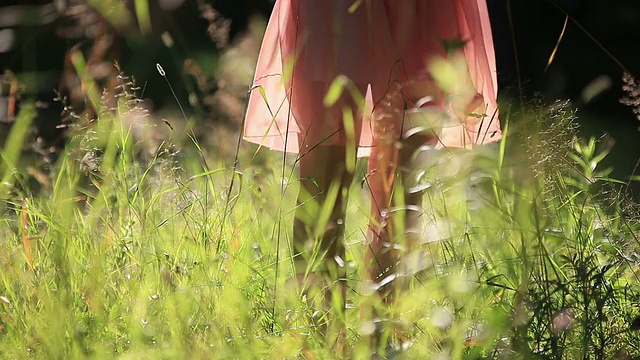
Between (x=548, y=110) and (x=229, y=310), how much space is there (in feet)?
1.68

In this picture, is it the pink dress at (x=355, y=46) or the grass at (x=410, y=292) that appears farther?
the pink dress at (x=355, y=46)

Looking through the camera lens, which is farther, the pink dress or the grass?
the pink dress

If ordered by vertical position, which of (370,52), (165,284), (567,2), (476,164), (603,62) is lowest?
(603,62)

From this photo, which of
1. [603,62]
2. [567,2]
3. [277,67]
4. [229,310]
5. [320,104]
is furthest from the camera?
[603,62]

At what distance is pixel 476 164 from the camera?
1.06m

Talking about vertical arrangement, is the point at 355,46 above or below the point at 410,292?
above

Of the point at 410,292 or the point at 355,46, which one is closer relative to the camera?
the point at 410,292

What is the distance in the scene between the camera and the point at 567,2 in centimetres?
104

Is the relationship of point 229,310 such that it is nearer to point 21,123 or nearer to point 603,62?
point 21,123

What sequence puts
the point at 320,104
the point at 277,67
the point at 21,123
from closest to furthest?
the point at 21,123
the point at 320,104
the point at 277,67

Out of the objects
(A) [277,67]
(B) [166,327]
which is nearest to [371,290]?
(B) [166,327]

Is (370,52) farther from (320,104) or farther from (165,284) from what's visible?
(165,284)

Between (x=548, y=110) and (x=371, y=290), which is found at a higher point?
(x=548, y=110)

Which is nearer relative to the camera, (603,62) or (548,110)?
(548,110)
